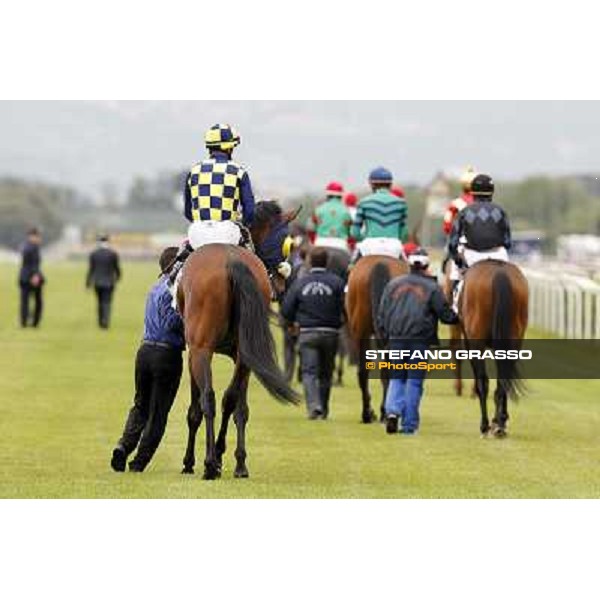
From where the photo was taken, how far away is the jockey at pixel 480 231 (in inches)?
724

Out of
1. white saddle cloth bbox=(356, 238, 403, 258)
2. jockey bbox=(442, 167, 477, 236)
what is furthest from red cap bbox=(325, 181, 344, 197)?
white saddle cloth bbox=(356, 238, 403, 258)

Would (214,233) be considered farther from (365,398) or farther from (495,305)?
(365,398)

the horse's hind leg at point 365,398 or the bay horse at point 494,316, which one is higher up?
the bay horse at point 494,316

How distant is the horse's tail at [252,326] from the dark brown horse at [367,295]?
524 cm

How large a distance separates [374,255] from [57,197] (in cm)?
17843

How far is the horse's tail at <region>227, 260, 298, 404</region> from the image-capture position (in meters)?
13.9

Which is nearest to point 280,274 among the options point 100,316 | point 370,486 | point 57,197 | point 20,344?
point 370,486

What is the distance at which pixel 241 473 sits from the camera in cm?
1420

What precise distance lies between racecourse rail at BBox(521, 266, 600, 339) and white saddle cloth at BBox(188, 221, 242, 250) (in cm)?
1602

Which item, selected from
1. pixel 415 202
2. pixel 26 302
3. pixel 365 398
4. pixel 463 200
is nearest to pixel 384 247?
pixel 365 398

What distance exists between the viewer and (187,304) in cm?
1408

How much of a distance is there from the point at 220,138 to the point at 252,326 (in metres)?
1.38

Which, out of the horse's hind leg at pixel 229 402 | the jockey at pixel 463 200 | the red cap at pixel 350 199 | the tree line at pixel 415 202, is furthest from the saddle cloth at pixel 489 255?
the tree line at pixel 415 202

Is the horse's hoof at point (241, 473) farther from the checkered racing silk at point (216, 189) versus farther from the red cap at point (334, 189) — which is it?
the red cap at point (334, 189)
